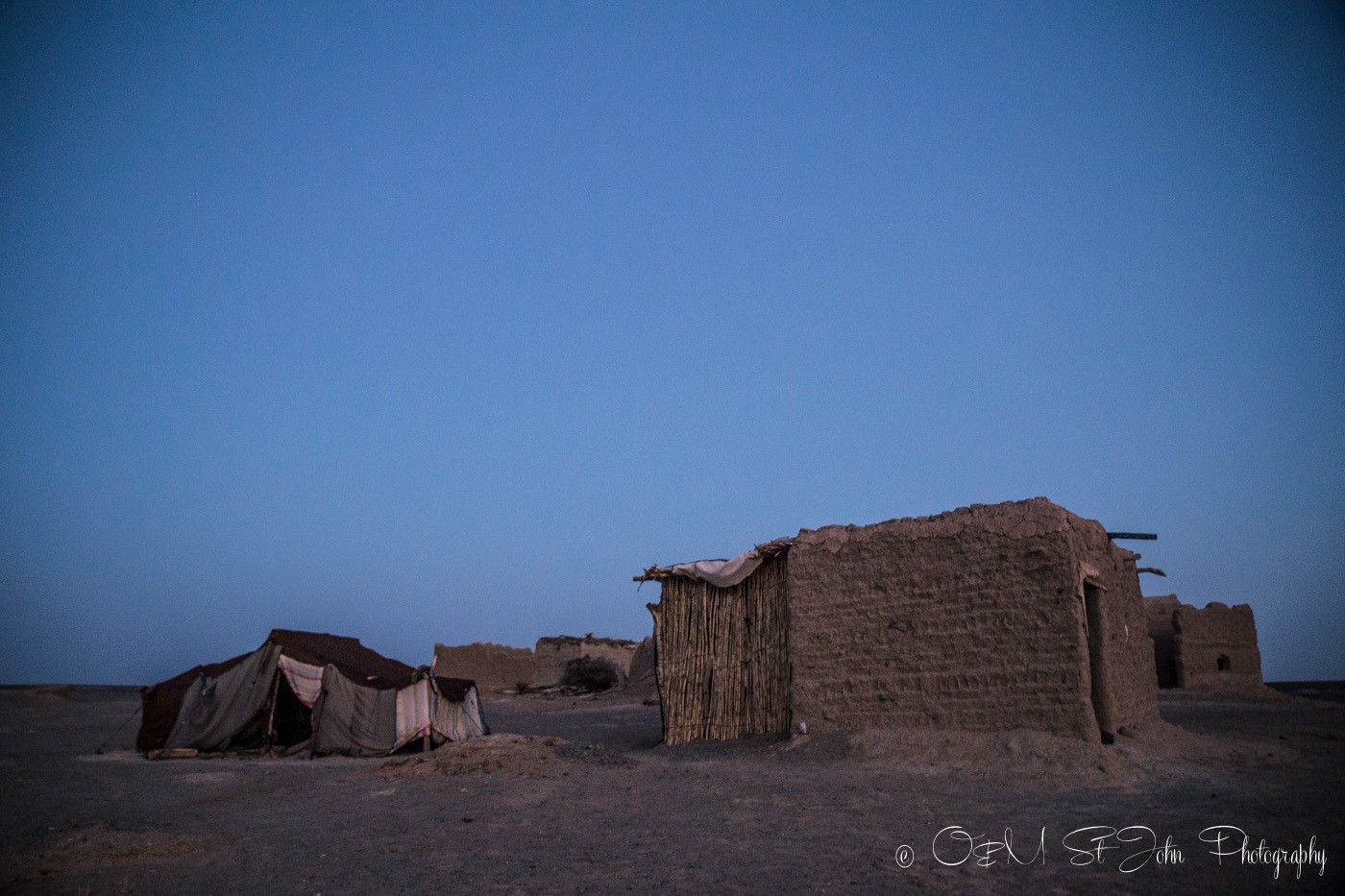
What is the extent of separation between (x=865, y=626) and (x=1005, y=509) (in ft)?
6.98

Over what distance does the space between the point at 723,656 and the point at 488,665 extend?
53.6 ft

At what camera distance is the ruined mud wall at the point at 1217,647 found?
19.4 metres

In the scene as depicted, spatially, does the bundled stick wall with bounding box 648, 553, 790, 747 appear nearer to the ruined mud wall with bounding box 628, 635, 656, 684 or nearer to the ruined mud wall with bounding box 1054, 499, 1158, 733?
the ruined mud wall with bounding box 1054, 499, 1158, 733

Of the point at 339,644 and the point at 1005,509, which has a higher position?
the point at 1005,509

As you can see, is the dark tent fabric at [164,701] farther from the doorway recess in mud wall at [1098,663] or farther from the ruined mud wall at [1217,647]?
the ruined mud wall at [1217,647]

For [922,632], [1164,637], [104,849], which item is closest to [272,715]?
[104,849]

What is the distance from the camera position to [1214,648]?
1969 centimetres

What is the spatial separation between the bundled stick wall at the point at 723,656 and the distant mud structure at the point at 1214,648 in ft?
48.2

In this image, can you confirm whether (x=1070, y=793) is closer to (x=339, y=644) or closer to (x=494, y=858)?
(x=494, y=858)

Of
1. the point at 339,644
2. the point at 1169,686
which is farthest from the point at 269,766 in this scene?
the point at 1169,686

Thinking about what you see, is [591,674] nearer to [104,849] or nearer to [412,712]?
[412,712]

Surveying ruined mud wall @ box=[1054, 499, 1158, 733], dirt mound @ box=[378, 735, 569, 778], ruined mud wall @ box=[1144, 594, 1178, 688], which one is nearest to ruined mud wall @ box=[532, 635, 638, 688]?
dirt mound @ box=[378, 735, 569, 778]

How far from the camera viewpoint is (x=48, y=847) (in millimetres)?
5141

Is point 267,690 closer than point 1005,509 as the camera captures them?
No
